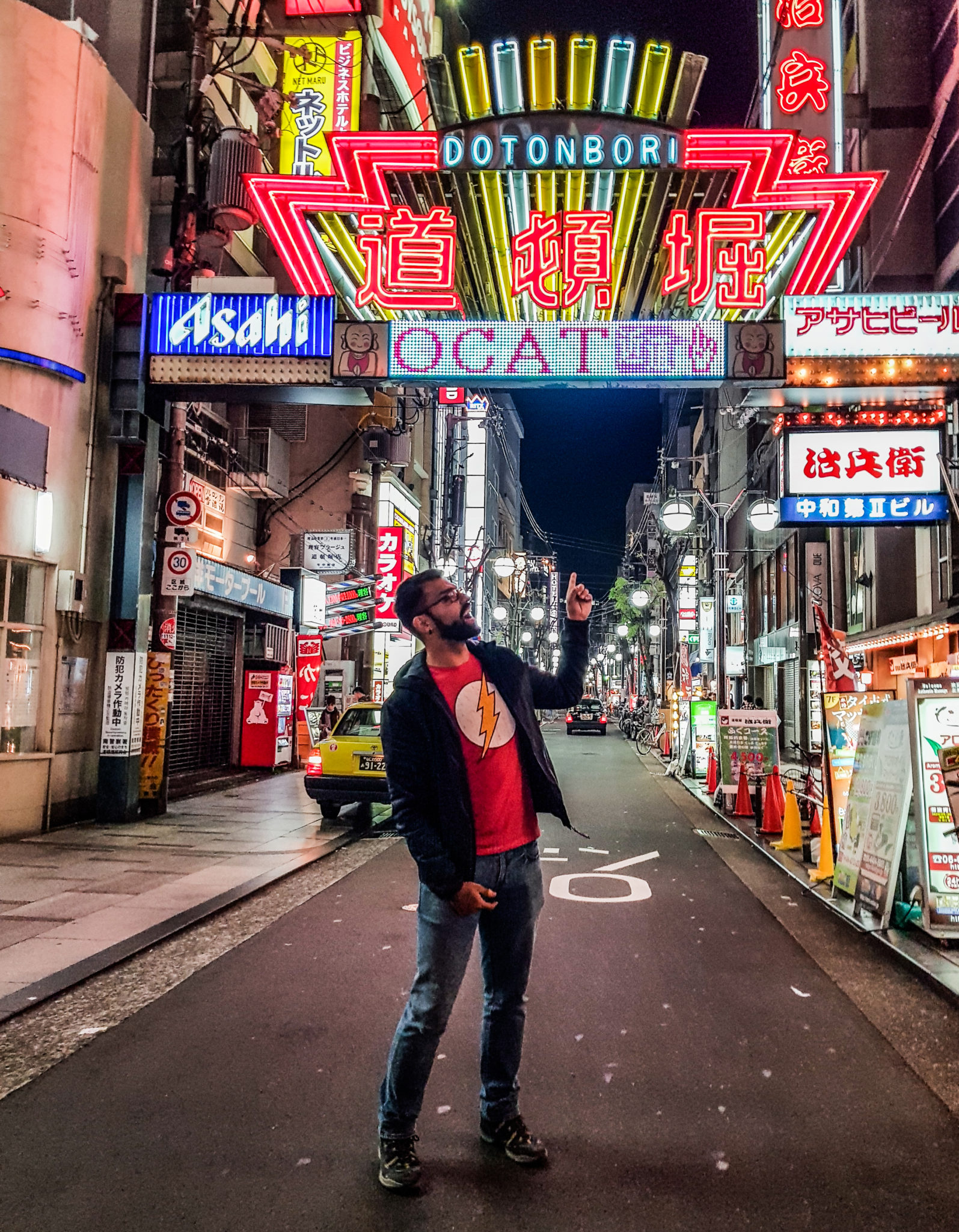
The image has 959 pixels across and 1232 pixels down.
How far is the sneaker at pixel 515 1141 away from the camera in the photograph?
335 cm

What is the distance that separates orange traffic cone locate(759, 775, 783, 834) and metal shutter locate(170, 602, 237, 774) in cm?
1059

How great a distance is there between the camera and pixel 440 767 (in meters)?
3.33

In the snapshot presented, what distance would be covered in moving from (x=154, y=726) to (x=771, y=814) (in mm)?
8831

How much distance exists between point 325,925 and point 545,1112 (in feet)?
12.1

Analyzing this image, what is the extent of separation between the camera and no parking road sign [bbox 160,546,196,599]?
13297 mm

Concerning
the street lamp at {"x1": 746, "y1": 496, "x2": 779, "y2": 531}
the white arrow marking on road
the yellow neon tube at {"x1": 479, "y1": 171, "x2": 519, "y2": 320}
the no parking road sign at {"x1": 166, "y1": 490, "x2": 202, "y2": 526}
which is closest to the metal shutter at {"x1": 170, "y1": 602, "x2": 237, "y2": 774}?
the no parking road sign at {"x1": 166, "y1": 490, "x2": 202, "y2": 526}

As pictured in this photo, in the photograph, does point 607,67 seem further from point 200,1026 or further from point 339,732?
point 200,1026

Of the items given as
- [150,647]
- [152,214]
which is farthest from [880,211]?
[150,647]

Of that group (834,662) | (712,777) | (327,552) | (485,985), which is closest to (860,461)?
(834,662)

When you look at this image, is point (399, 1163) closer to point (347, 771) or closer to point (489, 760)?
point (489, 760)

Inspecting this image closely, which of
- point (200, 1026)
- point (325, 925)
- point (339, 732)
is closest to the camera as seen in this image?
point (200, 1026)

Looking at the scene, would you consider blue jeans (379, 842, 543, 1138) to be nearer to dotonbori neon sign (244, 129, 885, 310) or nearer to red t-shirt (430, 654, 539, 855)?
red t-shirt (430, 654, 539, 855)

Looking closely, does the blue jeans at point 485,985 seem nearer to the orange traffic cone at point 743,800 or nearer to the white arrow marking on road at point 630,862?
the white arrow marking on road at point 630,862

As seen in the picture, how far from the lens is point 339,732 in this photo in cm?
1330
